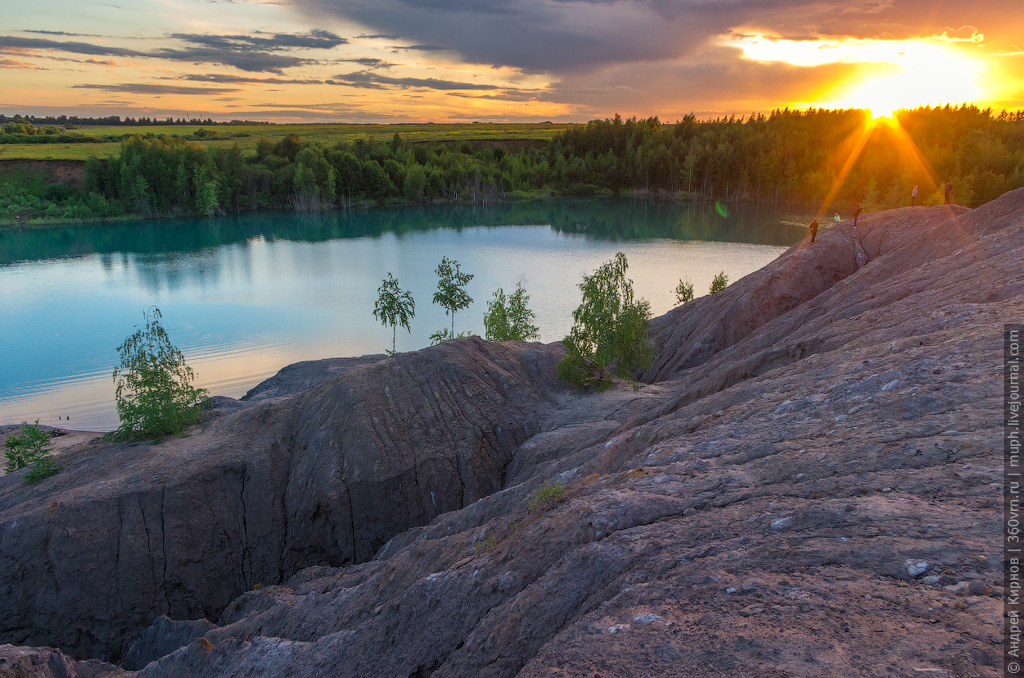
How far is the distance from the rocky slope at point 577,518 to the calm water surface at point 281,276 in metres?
19.6

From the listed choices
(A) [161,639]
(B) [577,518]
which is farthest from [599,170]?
(B) [577,518]

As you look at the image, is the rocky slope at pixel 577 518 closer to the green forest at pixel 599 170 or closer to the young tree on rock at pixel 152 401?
Answer: the young tree on rock at pixel 152 401

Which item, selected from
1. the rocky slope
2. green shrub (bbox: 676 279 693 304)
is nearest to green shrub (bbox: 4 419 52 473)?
the rocky slope

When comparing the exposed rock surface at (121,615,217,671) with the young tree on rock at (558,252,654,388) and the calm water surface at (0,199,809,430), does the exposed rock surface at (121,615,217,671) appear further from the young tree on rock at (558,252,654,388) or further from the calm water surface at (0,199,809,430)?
the calm water surface at (0,199,809,430)

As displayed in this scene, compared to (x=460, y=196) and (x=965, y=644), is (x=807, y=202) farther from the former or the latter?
(x=965, y=644)

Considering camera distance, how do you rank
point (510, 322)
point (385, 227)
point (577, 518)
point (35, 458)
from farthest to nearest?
point (385, 227) → point (510, 322) → point (35, 458) → point (577, 518)

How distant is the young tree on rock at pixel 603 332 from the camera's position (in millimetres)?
28250

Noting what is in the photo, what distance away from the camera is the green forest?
105 m

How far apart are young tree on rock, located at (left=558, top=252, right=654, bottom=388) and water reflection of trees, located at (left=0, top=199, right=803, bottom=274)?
6277 cm

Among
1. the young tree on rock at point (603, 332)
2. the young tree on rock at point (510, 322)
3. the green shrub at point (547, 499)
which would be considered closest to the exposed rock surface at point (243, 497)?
the young tree on rock at point (603, 332)

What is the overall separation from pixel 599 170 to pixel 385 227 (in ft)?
229

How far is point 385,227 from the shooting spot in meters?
103

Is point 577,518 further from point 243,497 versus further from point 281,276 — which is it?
point 281,276

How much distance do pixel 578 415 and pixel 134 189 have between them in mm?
109081
